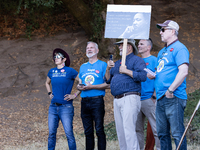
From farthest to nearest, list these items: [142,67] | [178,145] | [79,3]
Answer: [79,3] < [142,67] < [178,145]

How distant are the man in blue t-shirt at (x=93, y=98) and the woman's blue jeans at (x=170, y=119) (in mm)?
1217

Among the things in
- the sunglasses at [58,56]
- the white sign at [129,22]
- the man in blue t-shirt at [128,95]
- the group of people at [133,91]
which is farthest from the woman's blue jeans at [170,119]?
the sunglasses at [58,56]

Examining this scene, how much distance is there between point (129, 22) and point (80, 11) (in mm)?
6056

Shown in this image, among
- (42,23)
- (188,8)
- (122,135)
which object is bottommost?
(122,135)

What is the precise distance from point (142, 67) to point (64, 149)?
102 inches

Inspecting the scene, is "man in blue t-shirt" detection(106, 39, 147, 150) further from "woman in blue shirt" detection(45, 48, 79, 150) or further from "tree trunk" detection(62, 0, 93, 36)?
"tree trunk" detection(62, 0, 93, 36)

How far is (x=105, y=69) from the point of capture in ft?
16.0

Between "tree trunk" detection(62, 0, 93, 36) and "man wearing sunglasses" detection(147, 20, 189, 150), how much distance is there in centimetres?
653

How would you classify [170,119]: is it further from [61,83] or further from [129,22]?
[61,83]

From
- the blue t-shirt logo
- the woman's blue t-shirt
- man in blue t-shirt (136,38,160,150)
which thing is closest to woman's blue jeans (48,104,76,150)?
the woman's blue t-shirt

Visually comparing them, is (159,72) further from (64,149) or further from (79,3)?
(79,3)

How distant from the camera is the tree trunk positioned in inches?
388

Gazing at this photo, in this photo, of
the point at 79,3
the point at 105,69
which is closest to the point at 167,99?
the point at 105,69

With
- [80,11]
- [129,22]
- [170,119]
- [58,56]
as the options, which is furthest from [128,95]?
[80,11]
